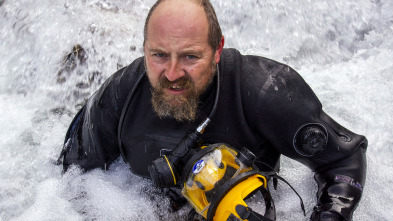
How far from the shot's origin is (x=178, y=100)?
1954mm

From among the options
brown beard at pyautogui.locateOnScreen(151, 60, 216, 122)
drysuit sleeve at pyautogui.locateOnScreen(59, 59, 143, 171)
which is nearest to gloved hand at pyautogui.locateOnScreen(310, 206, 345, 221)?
brown beard at pyautogui.locateOnScreen(151, 60, 216, 122)

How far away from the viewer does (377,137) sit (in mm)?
3131

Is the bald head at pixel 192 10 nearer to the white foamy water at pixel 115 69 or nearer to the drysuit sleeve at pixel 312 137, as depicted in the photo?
the drysuit sleeve at pixel 312 137

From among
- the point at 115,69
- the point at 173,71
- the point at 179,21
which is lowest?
the point at 115,69

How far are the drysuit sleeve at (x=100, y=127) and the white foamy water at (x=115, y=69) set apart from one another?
0.57ft

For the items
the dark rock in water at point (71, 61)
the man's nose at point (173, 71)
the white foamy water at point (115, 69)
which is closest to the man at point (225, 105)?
the man's nose at point (173, 71)

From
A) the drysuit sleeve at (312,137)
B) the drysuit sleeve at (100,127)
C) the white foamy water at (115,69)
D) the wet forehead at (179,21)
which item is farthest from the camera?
the white foamy water at (115,69)

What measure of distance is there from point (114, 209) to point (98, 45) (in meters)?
1.75

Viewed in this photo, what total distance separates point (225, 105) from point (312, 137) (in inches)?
18.6

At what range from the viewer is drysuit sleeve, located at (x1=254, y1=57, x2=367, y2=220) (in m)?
1.96

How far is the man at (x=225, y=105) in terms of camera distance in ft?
6.23

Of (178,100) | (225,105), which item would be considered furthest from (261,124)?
(178,100)

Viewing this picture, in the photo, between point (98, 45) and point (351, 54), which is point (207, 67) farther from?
point (351, 54)

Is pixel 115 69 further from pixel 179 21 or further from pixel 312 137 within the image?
pixel 312 137
